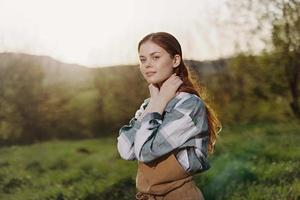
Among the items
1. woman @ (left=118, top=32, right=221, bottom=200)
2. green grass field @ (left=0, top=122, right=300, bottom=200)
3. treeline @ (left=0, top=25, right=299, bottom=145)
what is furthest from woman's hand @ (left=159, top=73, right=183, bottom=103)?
treeline @ (left=0, top=25, right=299, bottom=145)

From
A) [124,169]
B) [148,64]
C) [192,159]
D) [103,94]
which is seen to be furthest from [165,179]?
[103,94]

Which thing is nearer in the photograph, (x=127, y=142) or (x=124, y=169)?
(x=127, y=142)

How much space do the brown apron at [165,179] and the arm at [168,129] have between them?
0.03 meters

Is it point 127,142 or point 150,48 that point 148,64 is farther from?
point 127,142

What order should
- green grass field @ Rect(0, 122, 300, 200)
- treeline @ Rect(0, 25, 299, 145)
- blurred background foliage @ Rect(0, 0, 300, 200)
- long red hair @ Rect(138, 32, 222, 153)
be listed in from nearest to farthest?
long red hair @ Rect(138, 32, 222, 153), green grass field @ Rect(0, 122, 300, 200), blurred background foliage @ Rect(0, 0, 300, 200), treeline @ Rect(0, 25, 299, 145)

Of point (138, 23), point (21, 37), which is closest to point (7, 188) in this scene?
point (21, 37)

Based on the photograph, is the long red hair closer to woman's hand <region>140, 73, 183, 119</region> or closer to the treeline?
woman's hand <region>140, 73, 183, 119</region>

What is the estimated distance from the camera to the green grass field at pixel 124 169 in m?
4.41

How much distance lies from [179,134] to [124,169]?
3.00 metres

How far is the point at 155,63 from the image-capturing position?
5.81 ft

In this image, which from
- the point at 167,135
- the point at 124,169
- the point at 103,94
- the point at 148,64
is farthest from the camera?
the point at 103,94

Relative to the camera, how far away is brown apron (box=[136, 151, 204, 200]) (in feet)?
5.50

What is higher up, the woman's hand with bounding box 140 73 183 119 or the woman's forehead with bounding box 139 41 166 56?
the woman's forehead with bounding box 139 41 166 56

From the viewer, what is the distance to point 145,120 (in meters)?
1.70
